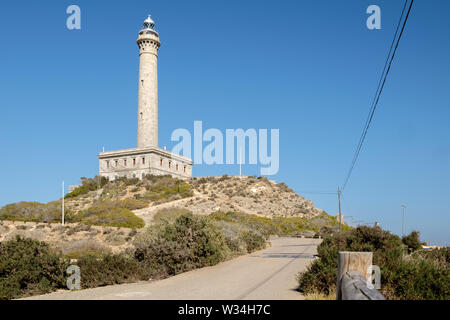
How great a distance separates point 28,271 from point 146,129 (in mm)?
51610

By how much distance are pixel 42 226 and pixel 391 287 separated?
99.8ft

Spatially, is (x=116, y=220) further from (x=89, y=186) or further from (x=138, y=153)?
(x=89, y=186)

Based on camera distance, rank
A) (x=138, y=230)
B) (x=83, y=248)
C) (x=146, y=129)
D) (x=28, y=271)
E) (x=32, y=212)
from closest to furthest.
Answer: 1. (x=28, y=271)
2. (x=83, y=248)
3. (x=138, y=230)
4. (x=32, y=212)
5. (x=146, y=129)

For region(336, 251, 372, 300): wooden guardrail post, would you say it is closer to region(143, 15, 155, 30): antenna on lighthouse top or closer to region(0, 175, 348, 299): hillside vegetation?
region(0, 175, 348, 299): hillside vegetation

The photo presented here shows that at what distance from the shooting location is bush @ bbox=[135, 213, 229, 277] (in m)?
12.5

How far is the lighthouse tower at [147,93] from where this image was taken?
61312 mm

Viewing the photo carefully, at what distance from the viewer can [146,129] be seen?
202 feet

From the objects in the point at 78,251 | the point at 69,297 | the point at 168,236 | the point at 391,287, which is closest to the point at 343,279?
the point at 391,287

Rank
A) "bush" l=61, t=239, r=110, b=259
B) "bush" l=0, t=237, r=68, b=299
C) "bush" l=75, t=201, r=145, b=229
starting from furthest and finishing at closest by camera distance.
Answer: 1. "bush" l=75, t=201, r=145, b=229
2. "bush" l=61, t=239, r=110, b=259
3. "bush" l=0, t=237, r=68, b=299

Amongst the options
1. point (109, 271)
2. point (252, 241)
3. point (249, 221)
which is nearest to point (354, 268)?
point (109, 271)

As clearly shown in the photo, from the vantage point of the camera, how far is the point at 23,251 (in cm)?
1165

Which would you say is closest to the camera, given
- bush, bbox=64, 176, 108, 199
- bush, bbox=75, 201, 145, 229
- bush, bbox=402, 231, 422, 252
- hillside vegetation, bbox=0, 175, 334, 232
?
bush, bbox=402, 231, 422, 252

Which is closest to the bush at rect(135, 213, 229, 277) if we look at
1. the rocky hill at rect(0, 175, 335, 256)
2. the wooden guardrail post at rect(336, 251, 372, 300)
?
the wooden guardrail post at rect(336, 251, 372, 300)
